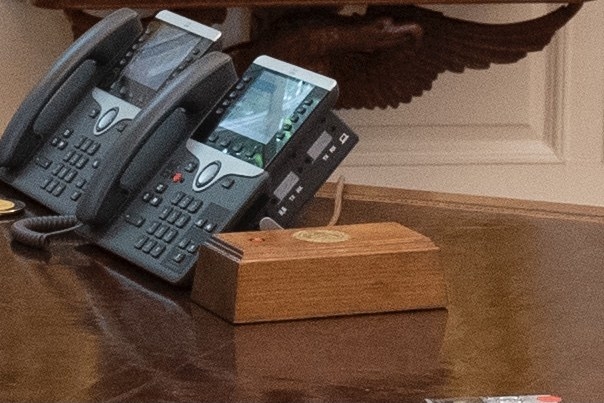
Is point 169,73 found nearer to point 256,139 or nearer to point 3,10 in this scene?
point 256,139

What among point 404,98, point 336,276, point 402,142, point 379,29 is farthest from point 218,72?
point 402,142

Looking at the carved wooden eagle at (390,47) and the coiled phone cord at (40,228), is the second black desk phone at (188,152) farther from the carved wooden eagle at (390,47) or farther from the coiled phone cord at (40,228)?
the carved wooden eagle at (390,47)

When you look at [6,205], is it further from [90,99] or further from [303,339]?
[303,339]

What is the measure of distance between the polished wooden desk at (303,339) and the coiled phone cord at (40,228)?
0.01 meters

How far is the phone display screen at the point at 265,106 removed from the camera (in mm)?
1223

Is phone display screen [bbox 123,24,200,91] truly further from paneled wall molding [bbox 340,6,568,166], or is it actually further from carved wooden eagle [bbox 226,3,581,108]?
paneled wall molding [bbox 340,6,568,166]

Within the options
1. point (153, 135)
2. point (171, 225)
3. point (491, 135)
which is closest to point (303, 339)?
point (171, 225)

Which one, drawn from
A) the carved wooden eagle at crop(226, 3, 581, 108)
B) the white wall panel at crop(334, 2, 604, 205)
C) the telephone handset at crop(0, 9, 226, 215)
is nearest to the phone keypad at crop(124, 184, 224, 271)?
the telephone handset at crop(0, 9, 226, 215)

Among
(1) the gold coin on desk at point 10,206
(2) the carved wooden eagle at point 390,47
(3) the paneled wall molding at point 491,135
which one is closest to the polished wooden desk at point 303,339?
(1) the gold coin on desk at point 10,206

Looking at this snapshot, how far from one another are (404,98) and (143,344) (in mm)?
1405

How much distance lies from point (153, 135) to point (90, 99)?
23cm

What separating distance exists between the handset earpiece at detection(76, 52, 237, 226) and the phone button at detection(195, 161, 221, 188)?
66 millimetres

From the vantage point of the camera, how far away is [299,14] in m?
2.25

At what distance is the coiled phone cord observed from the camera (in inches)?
50.8
